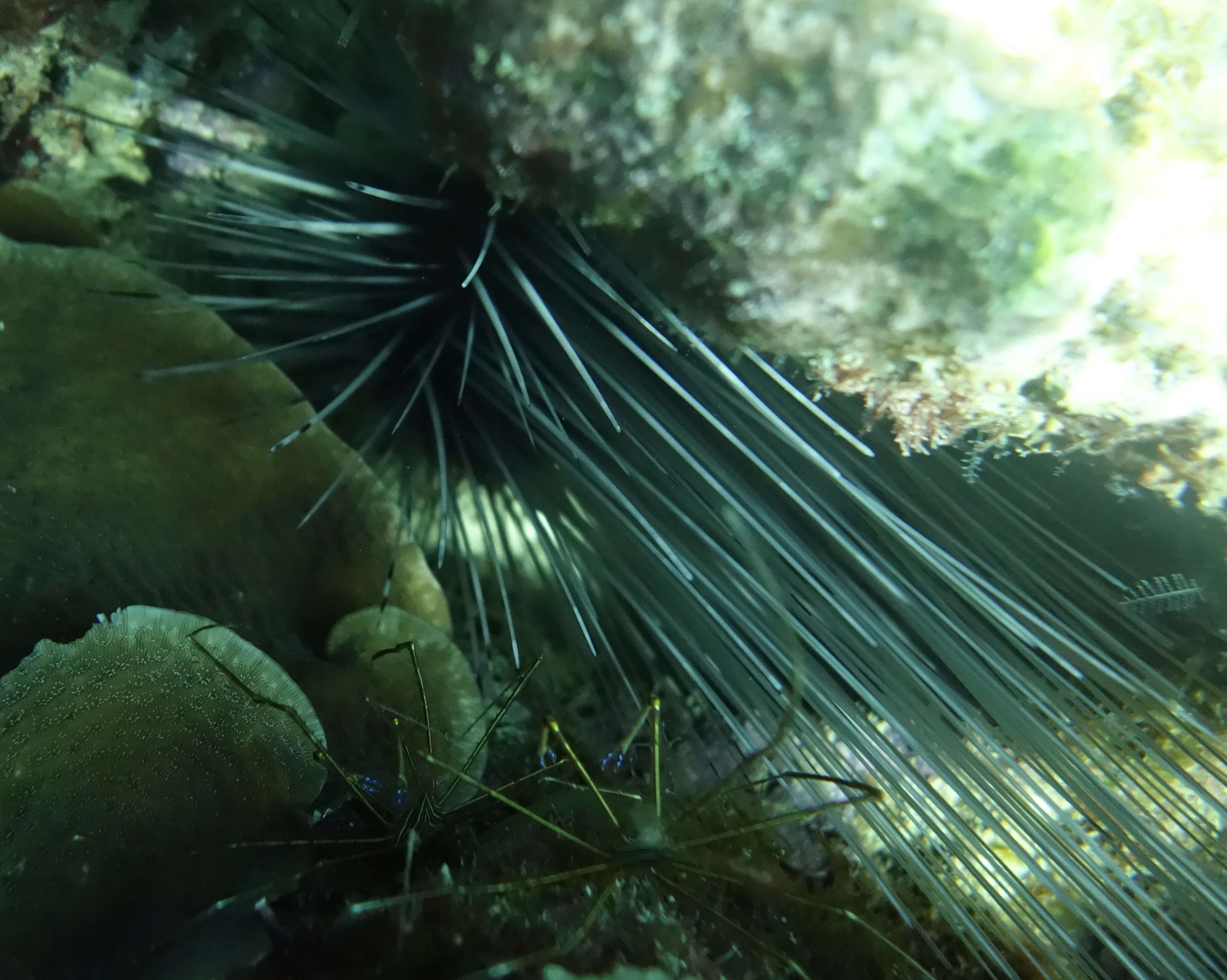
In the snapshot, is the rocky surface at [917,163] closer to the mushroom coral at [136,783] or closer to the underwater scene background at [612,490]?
the underwater scene background at [612,490]

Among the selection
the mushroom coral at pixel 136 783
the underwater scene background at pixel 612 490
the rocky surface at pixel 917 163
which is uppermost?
the rocky surface at pixel 917 163

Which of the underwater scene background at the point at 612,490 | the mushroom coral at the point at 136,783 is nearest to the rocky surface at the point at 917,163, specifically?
the underwater scene background at the point at 612,490

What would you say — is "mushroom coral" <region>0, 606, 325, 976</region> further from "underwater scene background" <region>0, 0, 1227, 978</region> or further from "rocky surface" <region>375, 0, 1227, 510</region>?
"rocky surface" <region>375, 0, 1227, 510</region>

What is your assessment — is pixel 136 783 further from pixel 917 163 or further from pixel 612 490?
pixel 917 163

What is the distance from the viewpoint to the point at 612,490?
178cm

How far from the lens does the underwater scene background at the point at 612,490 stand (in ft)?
3.22

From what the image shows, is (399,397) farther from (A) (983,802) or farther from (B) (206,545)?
(A) (983,802)

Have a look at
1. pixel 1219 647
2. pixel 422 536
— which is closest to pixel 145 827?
pixel 422 536

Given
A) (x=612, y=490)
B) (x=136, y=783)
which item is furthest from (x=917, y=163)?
(x=136, y=783)

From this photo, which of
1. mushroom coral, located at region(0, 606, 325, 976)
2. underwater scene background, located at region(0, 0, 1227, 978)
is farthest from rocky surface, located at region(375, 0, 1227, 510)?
mushroom coral, located at region(0, 606, 325, 976)

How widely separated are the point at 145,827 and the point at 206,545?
61 cm

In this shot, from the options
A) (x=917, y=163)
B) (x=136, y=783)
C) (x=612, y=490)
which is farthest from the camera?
(x=612, y=490)

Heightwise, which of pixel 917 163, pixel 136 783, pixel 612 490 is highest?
pixel 917 163

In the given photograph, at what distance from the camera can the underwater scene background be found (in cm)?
98
